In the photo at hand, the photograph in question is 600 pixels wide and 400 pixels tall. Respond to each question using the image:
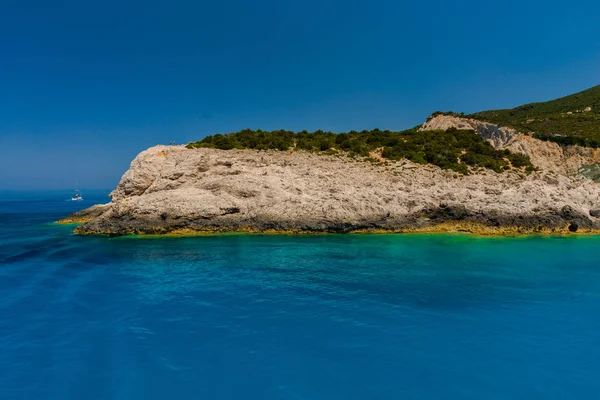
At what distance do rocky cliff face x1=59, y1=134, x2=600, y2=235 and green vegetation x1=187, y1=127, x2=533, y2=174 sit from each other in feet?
A: 12.2

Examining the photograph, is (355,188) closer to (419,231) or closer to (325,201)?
(325,201)

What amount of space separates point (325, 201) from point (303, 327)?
19.1 meters

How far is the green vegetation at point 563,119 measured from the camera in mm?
41006

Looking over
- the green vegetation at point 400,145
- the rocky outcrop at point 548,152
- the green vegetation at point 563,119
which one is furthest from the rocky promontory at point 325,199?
the green vegetation at point 563,119

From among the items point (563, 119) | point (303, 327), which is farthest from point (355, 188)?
point (563, 119)

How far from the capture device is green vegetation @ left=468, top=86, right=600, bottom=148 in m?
41.0

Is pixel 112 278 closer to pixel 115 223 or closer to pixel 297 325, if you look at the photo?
pixel 297 325

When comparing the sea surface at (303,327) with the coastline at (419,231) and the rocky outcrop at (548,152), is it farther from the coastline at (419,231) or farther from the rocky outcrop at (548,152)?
the rocky outcrop at (548,152)

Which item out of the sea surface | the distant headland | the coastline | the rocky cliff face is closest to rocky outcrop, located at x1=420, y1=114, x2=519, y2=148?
the distant headland

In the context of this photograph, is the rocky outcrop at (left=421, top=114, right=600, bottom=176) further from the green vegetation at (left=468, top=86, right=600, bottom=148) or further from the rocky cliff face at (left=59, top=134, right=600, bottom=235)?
the rocky cliff face at (left=59, top=134, right=600, bottom=235)

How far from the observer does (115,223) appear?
2828 cm

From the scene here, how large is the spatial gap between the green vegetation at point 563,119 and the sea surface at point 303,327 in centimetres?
2999

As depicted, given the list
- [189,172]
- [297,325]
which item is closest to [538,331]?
[297,325]

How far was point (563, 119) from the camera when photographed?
55.0 metres
